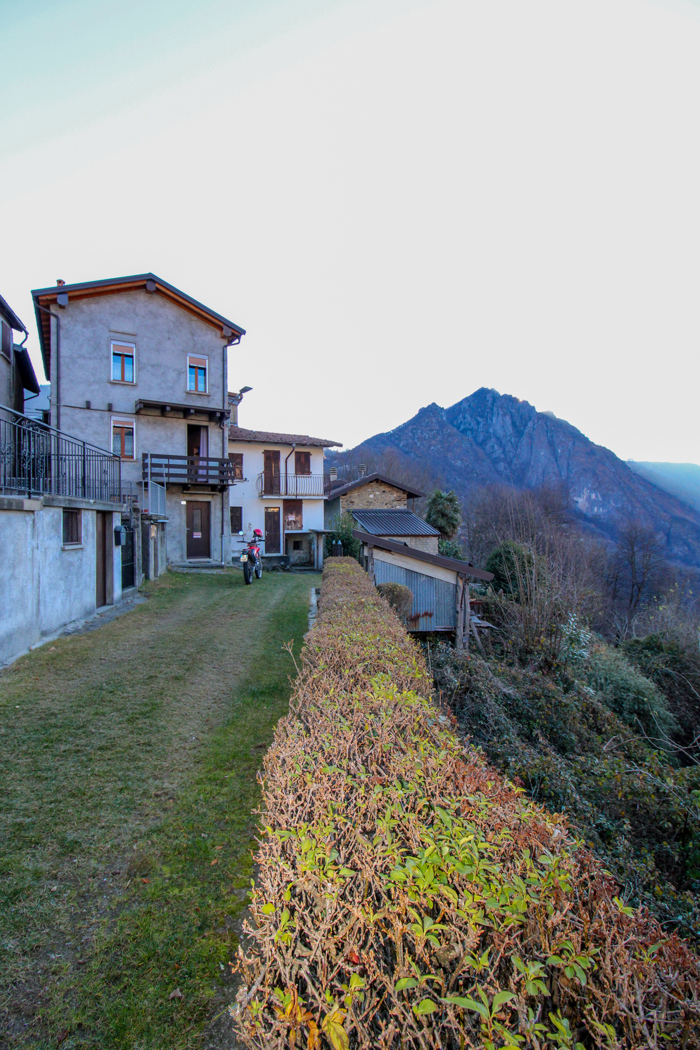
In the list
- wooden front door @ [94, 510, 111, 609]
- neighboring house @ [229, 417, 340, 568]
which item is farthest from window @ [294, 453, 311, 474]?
wooden front door @ [94, 510, 111, 609]

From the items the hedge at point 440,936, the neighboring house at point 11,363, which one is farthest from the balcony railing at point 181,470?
the hedge at point 440,936

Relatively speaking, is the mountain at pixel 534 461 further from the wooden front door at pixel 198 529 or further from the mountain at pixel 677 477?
the wooden front door at pixel 198 529

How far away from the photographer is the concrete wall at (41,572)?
6074 mm

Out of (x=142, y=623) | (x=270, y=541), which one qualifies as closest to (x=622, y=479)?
(x=270, y=541)

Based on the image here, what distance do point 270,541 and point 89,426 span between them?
10261mm

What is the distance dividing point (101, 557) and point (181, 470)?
8.11 metres

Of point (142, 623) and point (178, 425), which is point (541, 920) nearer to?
point (142, 623)

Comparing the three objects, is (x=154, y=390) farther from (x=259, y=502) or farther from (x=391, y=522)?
(x=391, y=522)

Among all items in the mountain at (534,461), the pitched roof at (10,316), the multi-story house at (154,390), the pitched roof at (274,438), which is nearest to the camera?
the pitched roof at (10,316)

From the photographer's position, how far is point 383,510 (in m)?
23.2

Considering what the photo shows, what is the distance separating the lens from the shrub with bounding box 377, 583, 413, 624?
11.6 m

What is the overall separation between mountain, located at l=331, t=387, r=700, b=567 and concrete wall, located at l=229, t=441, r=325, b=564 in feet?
139

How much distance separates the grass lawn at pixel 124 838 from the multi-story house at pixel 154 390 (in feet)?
35.9

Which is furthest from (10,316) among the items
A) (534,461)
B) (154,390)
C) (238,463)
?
(534,461)
